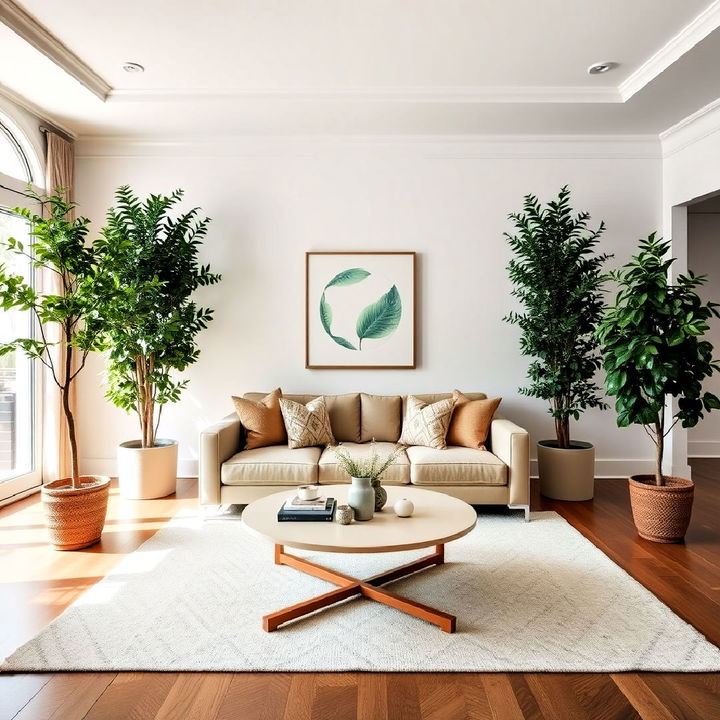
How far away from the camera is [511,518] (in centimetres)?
397

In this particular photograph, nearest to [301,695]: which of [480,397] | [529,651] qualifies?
[529,651]

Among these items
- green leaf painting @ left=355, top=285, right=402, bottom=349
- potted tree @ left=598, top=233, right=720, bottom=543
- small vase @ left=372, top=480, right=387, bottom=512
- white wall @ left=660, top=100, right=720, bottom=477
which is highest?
white wall @ left=660, top=100, right=720, bottom=477

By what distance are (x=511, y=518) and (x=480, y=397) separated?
3.47ft

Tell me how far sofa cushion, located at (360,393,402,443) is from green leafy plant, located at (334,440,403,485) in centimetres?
11

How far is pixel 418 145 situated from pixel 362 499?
3.43 metres

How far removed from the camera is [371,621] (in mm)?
2482

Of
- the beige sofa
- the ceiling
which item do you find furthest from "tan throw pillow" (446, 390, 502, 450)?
the ceiling

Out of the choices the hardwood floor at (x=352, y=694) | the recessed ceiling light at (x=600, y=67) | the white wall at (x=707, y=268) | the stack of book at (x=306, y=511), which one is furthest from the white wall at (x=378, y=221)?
the hardwood floor at (x=352, y=694)

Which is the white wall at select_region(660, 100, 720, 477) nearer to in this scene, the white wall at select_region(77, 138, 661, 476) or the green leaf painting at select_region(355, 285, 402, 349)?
the white wall at select_region(77, 138, 661, 476)

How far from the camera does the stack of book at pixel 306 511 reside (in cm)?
267

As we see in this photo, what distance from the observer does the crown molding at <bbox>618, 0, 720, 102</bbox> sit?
314 centimetres

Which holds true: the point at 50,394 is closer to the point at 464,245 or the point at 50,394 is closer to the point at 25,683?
the point at 25,683

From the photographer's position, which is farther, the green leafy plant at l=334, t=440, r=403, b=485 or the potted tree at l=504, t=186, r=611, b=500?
the potted tree at l=504, t=186, r=611, b=500

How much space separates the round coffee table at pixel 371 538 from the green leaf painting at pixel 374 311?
84.5 inches
